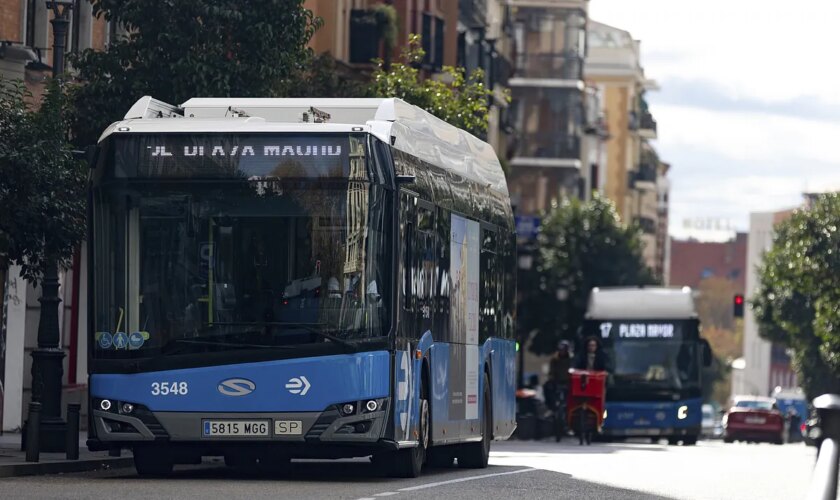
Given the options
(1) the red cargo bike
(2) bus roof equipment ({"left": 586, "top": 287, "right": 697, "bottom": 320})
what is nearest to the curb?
(1) the red cargo bike

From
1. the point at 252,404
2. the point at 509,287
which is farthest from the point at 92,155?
the point at 509,287

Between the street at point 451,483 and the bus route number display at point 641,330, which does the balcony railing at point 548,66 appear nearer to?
the bus route number display at point 641,330

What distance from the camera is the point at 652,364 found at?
48156 mm

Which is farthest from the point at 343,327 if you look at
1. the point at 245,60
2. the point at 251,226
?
the point at 245,60

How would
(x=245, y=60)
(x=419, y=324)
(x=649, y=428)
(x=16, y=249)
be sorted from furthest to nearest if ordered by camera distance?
1. (x=649, y=428)
2. (x=245, y=60)
3. (x=16, y=249)
4. (x=419, y=324)

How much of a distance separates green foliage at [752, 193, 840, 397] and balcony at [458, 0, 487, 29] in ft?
42.6

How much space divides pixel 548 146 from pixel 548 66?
3319 millimetres

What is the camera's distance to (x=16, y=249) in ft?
74.5

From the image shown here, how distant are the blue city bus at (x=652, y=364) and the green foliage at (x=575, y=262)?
2723cm

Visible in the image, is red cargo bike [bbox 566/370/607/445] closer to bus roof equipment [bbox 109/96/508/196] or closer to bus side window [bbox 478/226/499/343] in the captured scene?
bus side window [bbox 478/226/499/343]

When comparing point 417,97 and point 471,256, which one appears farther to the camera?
point 417,97

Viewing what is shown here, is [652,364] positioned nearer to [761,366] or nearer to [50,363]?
[50,363]

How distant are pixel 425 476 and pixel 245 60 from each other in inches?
288

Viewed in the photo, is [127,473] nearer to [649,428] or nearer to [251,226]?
[251,226]
